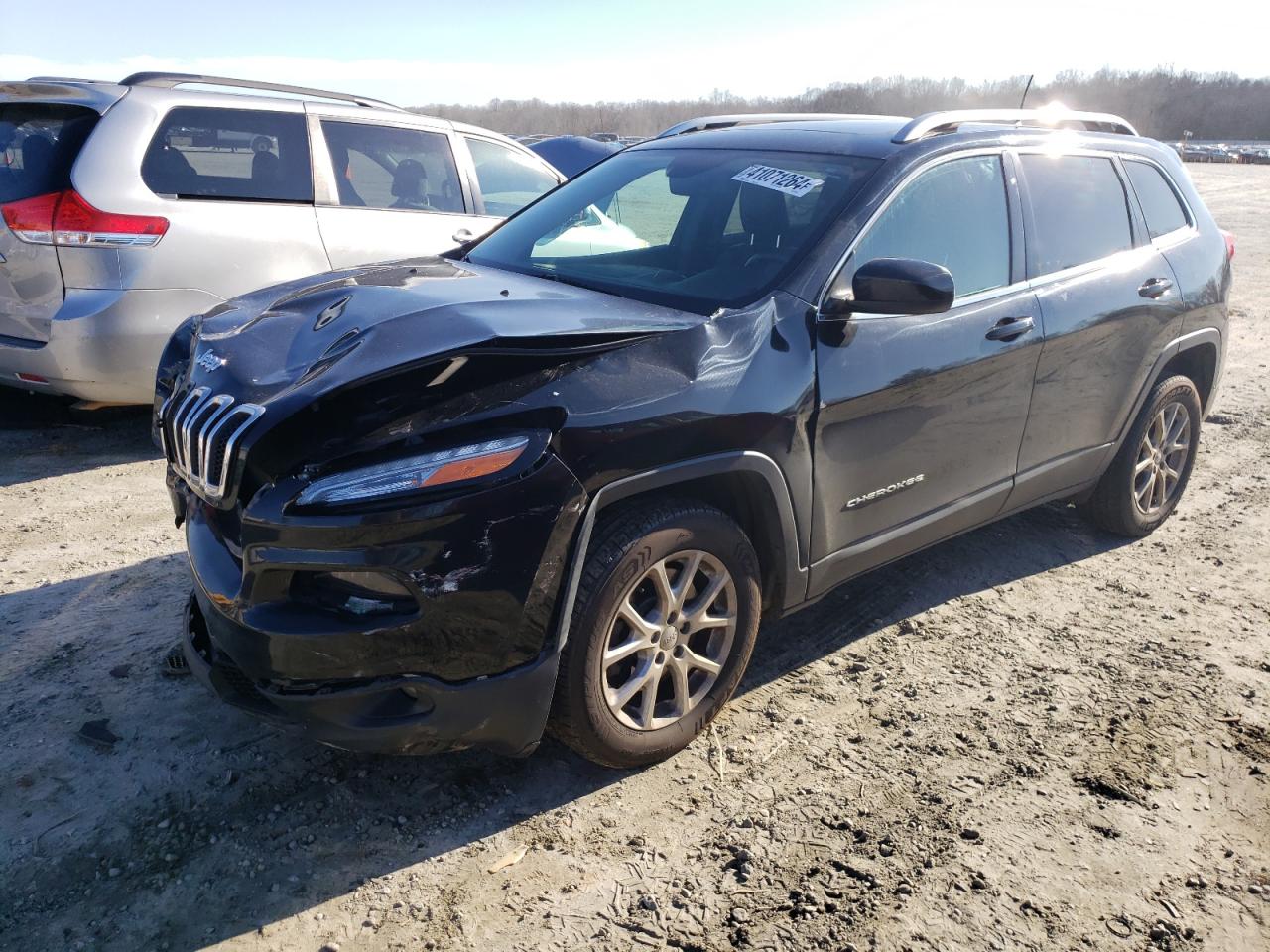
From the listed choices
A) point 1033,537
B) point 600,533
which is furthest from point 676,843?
point 1033,537

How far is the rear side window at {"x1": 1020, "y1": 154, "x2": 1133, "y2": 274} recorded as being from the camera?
12.6 feet

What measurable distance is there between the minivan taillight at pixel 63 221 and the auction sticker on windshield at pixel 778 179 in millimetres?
3265

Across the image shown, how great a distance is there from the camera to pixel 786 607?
3.17 metres

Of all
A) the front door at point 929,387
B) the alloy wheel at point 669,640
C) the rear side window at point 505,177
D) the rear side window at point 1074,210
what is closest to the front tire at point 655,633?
the alloy wheel at point 669,640

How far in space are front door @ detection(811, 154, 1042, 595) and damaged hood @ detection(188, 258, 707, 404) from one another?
25.0 inches

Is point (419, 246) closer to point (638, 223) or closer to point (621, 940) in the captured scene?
point (638, 223)

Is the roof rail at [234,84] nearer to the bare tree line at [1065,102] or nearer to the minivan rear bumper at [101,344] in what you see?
the minivan rear bumper at [101,344]

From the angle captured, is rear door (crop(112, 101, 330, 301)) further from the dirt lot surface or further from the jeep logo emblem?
the jeep logo emblem

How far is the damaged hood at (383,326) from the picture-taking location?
2453 mm

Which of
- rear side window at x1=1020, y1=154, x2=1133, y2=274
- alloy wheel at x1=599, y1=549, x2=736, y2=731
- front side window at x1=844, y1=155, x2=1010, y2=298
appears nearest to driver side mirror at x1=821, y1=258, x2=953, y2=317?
front side window at x1=844, y1=155, x2=1010, y2=298

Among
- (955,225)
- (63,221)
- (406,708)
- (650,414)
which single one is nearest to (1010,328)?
(955,225)

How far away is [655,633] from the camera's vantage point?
109 inches

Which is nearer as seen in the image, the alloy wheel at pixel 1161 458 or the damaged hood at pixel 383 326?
the damaged hood at pixel 383 326

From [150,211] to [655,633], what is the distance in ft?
12.5
